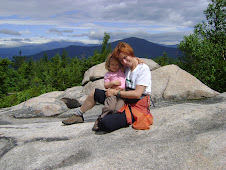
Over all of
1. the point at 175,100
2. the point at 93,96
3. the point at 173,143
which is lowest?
the point at 175,100

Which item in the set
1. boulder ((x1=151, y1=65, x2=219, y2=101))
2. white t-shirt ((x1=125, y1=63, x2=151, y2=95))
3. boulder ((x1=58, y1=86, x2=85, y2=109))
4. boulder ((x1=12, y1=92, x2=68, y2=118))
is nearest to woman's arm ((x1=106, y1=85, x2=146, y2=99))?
white t-shirt ((x1=125, y1=63, x2=151, y2=95))

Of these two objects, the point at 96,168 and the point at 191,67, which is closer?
the point at 96,168

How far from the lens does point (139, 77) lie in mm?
5824

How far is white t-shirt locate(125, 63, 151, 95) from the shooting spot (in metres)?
5.82

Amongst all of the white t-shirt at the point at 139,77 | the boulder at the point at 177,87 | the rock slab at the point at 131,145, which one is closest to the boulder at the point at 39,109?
the boulder at the point at 177,87

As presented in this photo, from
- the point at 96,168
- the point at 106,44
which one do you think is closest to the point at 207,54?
the point at 96,168

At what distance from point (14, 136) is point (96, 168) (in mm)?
3730

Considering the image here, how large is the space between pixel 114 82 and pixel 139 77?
2.44ft

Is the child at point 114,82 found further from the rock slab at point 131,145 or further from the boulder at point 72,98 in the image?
the boulder at point 72,98

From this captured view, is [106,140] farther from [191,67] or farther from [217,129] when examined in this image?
[191,67]

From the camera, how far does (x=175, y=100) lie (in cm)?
1333

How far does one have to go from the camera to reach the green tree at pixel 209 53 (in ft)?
59.3

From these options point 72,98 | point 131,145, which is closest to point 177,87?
point 72,98

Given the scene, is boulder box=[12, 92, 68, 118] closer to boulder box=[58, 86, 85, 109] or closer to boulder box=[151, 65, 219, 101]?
boulder box=[58, 86, 85, 109]
